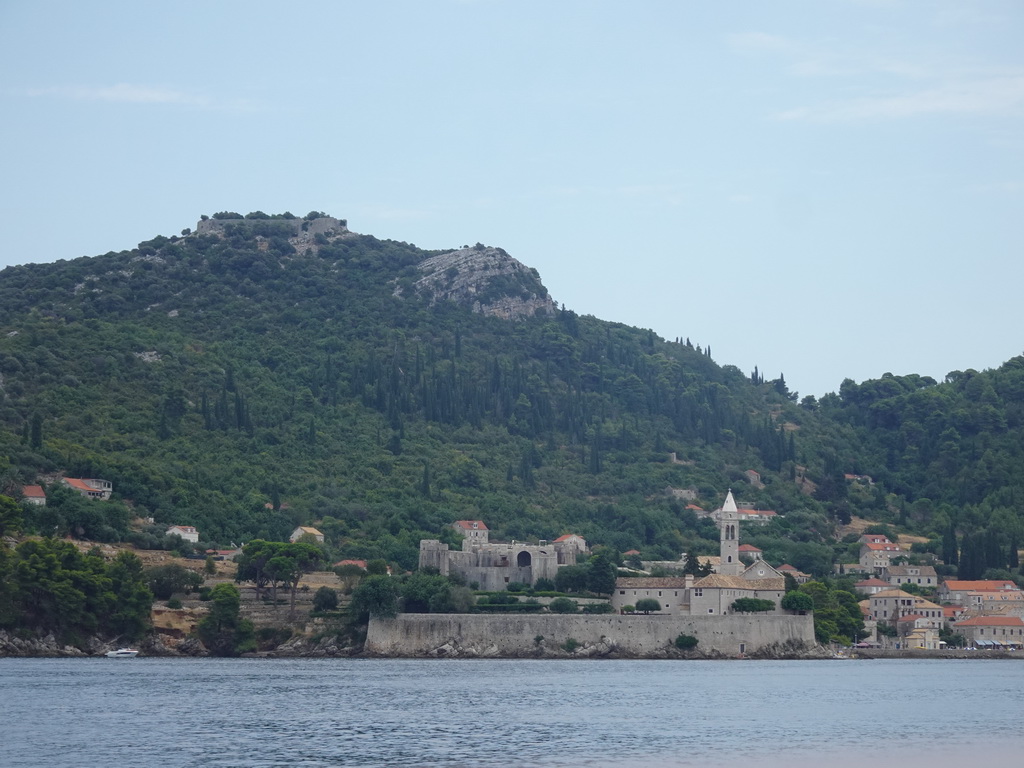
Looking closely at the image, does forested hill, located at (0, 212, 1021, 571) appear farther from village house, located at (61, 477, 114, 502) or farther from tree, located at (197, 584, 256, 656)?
tree, located at (197, 584, 256, 656)

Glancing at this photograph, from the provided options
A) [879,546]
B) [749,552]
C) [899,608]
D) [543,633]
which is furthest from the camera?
[879,546]

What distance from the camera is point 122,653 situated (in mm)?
78750

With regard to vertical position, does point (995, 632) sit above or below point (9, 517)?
below

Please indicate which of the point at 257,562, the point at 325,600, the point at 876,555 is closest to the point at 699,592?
the point at 325,600

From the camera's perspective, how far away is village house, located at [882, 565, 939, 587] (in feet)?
380

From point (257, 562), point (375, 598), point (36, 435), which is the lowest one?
point (375, 598)

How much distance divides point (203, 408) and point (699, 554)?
38895 millimetres

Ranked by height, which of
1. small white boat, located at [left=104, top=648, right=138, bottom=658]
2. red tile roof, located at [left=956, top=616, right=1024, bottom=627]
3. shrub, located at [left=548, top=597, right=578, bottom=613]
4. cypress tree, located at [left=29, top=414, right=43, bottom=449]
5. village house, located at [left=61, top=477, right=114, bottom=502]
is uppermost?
cypress tree, located at [left=29, top=414, right=43, bottom=449]

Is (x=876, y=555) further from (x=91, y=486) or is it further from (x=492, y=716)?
(x=492, y=716)

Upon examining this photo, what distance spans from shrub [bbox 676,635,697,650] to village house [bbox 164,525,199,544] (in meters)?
31.7

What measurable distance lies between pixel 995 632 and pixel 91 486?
59.3m

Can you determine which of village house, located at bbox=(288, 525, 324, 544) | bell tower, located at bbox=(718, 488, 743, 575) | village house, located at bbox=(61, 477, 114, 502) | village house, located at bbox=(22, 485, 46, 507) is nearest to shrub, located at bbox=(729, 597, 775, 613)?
bell tower, located at bbox=(718, 488, 743, 575)

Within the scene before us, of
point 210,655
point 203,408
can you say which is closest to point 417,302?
point 203,408

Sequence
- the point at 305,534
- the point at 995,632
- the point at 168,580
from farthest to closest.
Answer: the point at 995,632, the point at 305,534, the point at 168,580
